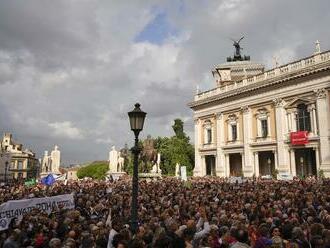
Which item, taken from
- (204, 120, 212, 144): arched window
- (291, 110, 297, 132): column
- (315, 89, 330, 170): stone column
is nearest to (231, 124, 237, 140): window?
(204, 120, 212, 144): arched window

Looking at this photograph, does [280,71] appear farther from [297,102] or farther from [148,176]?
[148,176]

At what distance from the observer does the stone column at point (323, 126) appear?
38.6m

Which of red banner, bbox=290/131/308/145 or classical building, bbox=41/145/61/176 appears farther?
classical building, bbox=41/145/61/176

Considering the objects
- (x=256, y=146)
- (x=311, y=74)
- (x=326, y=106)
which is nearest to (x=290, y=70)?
(x=311, y=74)

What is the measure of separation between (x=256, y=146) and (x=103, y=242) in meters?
41.0

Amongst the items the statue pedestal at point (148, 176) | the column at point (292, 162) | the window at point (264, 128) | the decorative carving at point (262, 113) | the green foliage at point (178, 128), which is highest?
the green foliage at point (178, 128)

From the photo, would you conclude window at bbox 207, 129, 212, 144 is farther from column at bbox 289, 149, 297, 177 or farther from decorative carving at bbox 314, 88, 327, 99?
decorative carving at bbox 314, 88, 327, 99

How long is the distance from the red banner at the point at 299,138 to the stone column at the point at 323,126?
1860 millimetres

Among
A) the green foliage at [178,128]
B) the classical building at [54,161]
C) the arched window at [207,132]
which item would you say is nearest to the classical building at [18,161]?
the green foliage at [178,128]

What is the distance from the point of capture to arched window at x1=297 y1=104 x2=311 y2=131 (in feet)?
137

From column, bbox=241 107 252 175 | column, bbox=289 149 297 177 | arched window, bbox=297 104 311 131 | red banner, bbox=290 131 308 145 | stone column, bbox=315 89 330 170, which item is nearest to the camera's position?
stone column, bbox=315 89 330 170

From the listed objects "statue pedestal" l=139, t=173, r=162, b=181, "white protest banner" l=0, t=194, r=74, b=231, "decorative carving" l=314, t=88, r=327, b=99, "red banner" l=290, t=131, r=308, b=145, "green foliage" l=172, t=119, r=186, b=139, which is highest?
"green foliage" l=172, t=119, r=186, b=139

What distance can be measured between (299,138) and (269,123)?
533 cm

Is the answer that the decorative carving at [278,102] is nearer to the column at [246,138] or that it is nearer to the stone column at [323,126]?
the column at [246,138]
